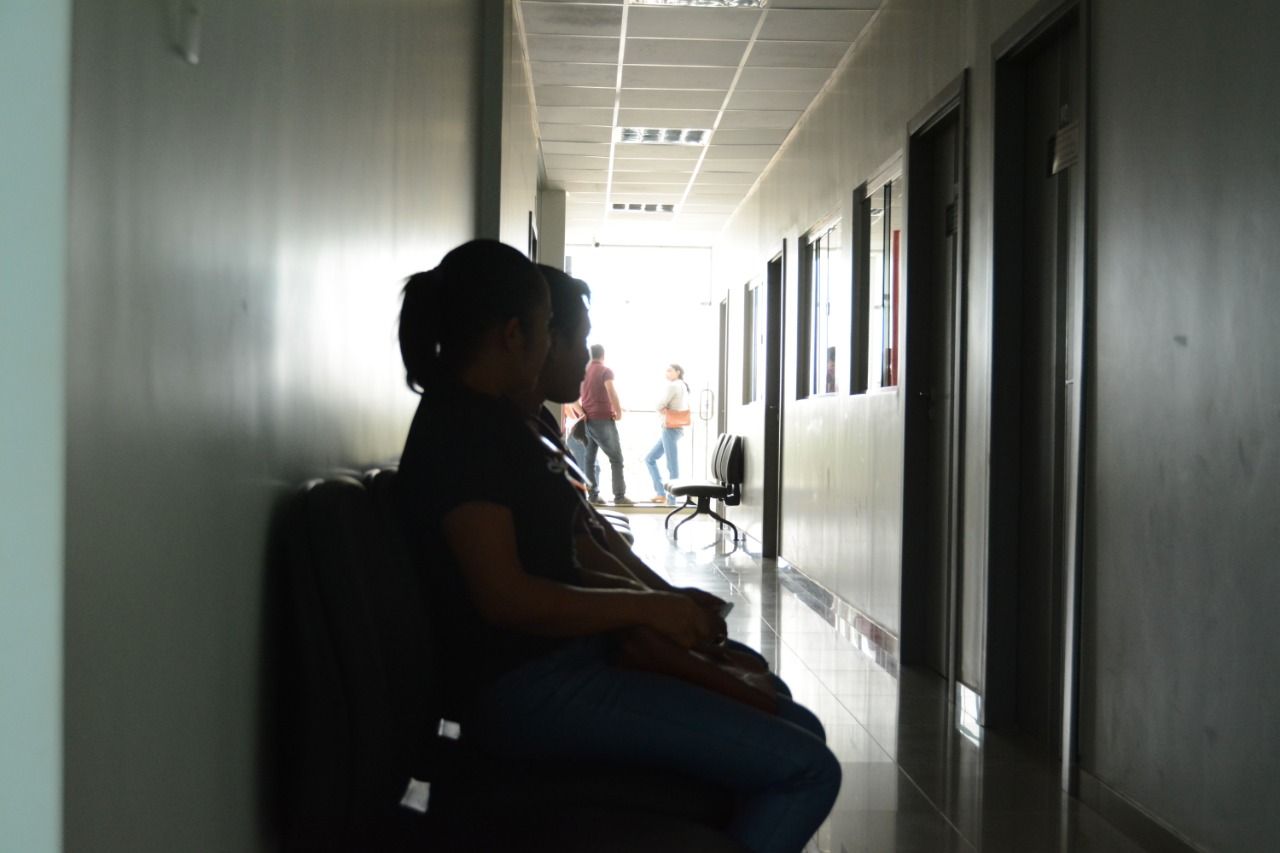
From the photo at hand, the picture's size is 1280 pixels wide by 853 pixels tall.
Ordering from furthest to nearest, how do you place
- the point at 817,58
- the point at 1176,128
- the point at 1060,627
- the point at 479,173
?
1. the point at 817,58
2. the point at 479,173
3. the point at 1060,627
4. the point at 1176,128

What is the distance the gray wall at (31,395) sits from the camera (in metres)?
0.86

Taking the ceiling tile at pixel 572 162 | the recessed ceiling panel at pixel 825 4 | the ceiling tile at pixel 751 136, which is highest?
the ceiling tile at pixel 572 162

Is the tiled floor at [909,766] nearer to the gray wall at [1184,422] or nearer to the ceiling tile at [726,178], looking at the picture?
the gray wall at [1184,422]

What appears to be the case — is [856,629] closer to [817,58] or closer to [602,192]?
[817,58]

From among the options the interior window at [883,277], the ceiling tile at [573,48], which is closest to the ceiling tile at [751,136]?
the ceiling tile at [573,48]

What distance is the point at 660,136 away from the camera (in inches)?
362

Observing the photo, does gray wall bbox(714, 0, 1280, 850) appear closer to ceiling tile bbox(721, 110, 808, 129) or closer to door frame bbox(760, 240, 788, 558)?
ceiling tile bbox(721, 110, 808, 129)

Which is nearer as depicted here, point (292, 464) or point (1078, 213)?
point (292, 464)

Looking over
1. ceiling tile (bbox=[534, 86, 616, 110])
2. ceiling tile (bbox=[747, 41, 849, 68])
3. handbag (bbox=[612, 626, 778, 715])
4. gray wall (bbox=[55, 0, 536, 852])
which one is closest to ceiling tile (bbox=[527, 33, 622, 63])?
ceiling tile (bbox=[534, 86, 616, 110])

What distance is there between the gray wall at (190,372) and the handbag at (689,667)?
59 centimetres

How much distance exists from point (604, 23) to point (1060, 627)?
4342mm

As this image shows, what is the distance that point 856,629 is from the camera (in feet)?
19.8

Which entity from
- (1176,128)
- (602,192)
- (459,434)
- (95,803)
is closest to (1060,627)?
(1176,128)

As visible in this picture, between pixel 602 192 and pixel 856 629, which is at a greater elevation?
pixel 602 192
